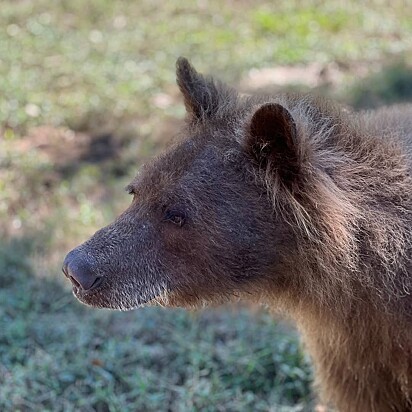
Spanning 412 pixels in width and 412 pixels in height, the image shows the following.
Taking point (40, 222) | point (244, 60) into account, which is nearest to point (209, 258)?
point (40, 222)

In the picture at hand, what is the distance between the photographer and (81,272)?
9.44ft

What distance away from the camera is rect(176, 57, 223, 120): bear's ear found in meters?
3.13

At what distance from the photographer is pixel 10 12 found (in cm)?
1049

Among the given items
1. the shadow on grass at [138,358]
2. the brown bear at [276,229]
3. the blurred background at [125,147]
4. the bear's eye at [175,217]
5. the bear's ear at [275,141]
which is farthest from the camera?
the blurred background at [125,147]

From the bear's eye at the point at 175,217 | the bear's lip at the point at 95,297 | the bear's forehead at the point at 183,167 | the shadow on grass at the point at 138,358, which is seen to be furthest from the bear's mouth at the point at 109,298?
the shadow on grass at the point at 138,358

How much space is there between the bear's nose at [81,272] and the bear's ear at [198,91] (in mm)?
792

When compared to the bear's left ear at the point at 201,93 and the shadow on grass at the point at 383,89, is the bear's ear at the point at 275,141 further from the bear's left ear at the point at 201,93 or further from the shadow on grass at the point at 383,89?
the shadow on grass at the point at 383,89

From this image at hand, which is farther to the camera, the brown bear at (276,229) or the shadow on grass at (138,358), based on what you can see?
the shadow on grass at (138,358)

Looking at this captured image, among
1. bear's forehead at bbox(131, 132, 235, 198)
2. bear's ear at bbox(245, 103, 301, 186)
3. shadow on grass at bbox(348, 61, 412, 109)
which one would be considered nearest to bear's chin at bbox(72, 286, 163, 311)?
bear's forehead at bbox(131, 132, 235, 198)

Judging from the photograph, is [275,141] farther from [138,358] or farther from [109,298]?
[138,358]

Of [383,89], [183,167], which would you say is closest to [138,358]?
[183,167]

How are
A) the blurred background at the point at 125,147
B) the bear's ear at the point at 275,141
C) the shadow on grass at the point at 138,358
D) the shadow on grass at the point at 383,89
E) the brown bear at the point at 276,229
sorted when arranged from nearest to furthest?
the bear's ear at the point at 275,141, the brown bear at the point at 276,229, the shadow on grass at the point at 138,358, the blurred background at the point at 125,147, the shadow on grass at the point at 383,89

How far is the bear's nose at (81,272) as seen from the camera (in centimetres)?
288

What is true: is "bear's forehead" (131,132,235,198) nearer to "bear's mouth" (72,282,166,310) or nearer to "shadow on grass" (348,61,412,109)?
"bear's mouth" (72,282,166,310)
